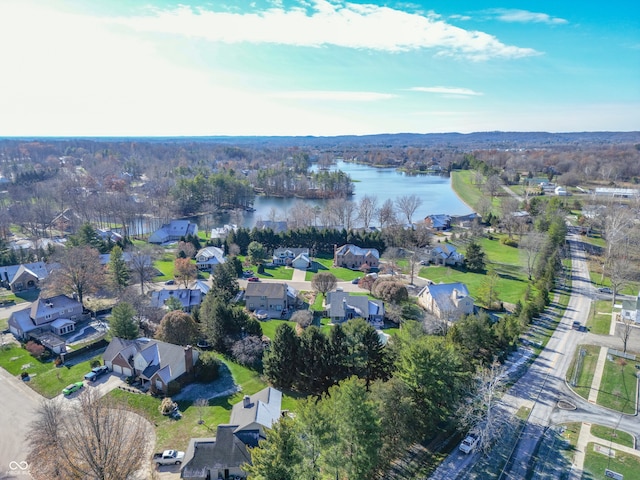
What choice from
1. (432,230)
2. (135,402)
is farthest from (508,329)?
(432,230)

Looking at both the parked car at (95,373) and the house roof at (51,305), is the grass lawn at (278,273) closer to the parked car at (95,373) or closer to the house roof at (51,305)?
the house roof at (51,305)

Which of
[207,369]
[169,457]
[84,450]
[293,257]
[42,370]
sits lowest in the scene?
[42,370]

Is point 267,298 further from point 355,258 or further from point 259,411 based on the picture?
point 259,411

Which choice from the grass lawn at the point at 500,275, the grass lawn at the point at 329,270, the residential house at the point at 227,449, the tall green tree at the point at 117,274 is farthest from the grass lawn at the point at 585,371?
the tall green tree at the point at 117,274

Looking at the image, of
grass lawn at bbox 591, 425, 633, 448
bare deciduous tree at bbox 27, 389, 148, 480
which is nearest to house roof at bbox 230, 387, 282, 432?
bare deciduous tree at bbox 27, 389, 148, 480

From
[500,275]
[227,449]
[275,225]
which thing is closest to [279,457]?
[227,449]

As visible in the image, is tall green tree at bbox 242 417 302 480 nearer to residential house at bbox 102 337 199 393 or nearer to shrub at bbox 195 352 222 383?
shrub at bbox 195 352 222 383
